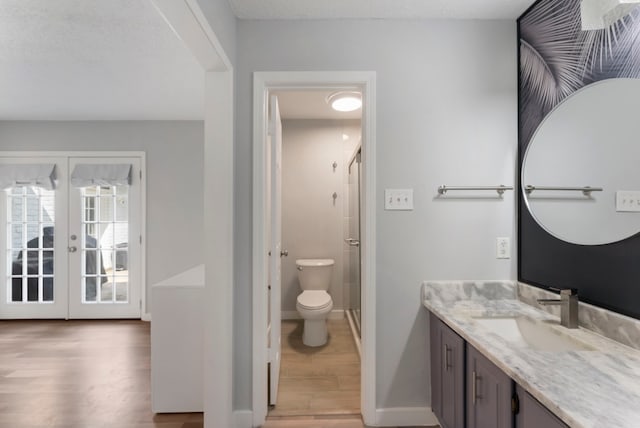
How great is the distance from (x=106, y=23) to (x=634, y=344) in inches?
122

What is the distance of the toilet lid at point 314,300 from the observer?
108 inches

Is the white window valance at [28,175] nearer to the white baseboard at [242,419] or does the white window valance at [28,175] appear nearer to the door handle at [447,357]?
the white baseboard at [242,419]

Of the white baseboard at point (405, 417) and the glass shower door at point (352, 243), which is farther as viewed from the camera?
the glass shower door at point (352, 243)

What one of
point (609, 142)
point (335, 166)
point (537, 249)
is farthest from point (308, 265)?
point (609, 142)

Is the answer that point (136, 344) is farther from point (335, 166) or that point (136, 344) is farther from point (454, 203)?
point (454, 203)

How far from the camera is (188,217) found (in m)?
3.78

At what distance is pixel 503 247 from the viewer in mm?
1812

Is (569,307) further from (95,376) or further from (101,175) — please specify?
(101,175)

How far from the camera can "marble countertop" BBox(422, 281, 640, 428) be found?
0.78m

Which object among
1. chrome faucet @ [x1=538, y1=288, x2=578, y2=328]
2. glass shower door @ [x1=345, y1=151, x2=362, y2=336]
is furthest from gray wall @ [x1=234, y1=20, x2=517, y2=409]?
glass shower door @ [x1=345, y1=151, x2=362, y2=336]

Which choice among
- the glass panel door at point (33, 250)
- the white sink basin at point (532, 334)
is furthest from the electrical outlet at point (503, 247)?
the glass panel door at point (33, 250)

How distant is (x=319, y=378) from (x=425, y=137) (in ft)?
6.26

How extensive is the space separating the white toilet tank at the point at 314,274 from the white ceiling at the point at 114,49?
1757 mm

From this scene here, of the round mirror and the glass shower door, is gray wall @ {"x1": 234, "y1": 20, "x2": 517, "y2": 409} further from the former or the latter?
the glass shower door
